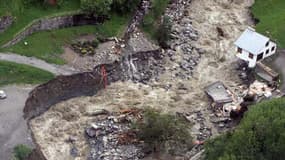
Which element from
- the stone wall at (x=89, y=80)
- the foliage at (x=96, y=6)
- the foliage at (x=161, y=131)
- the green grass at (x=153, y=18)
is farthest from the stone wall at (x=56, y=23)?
the foliage at (x=161, y=131)

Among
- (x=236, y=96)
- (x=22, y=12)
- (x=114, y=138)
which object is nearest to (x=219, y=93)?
(x=236, y=96)

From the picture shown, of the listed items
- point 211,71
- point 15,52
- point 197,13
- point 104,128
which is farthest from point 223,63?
point 15,52

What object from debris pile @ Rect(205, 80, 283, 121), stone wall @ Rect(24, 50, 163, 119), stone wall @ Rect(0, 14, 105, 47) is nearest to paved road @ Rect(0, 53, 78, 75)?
stone wall @ Rect(24, 50, 163, 119)

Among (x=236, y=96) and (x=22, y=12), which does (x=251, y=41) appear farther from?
(x=22, y=12)

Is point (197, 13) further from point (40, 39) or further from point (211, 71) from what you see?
point (40, 39)

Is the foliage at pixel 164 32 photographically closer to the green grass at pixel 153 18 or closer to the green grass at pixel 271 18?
the green grass at pixel 153 18

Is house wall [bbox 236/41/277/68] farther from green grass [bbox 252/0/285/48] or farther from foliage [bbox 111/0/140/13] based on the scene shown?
foliage [bbox 111/0/140/13]
